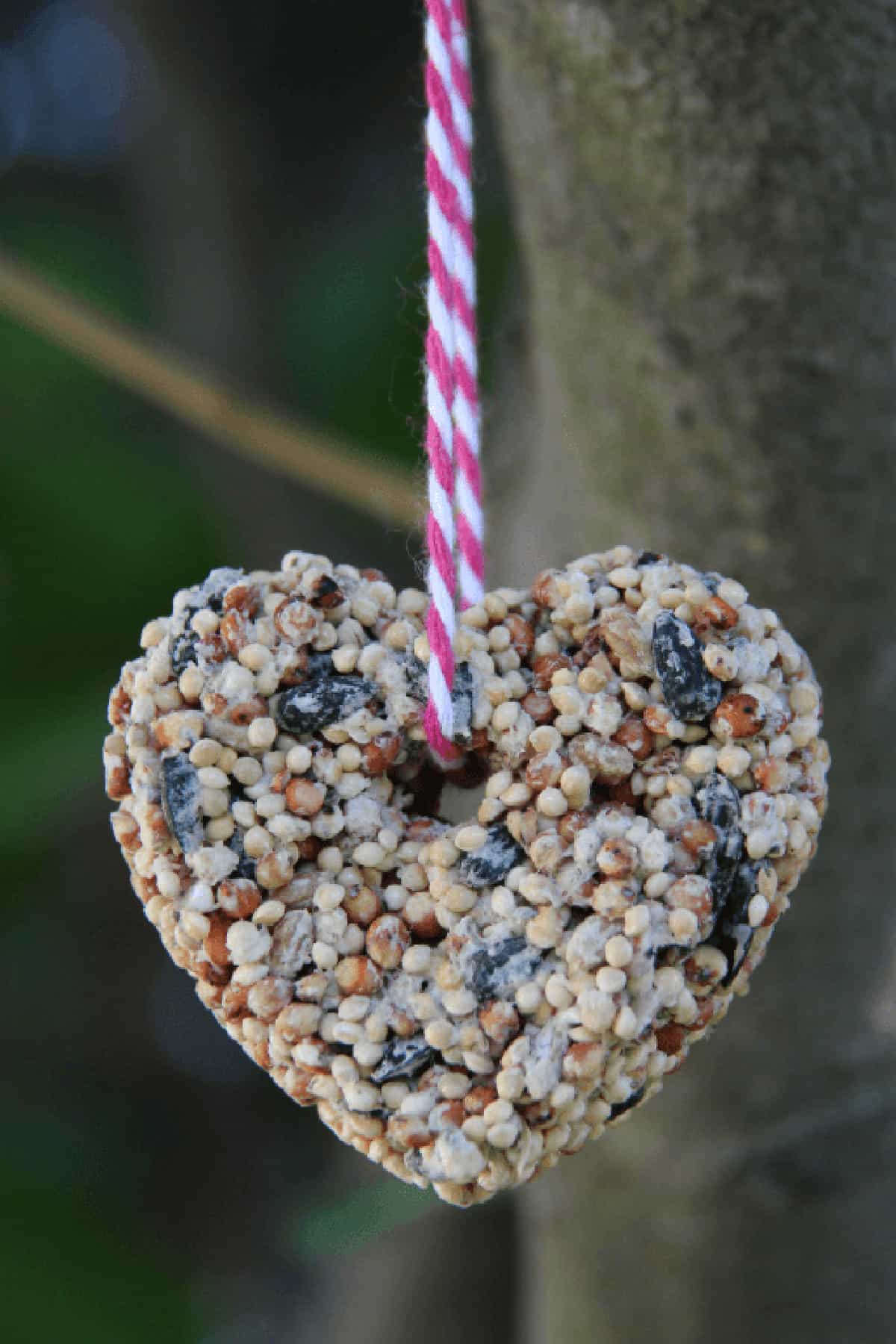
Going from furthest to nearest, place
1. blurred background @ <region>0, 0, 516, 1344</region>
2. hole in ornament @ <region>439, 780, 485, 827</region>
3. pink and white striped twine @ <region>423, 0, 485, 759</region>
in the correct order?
1. blurred background @ <region>0, 0, 516, 1344</region>
2. hole in ornament @ <region>439, 780, 485, 827</region>
3. pink and white striped twine @ <region>423, 0, 485, 759</region>

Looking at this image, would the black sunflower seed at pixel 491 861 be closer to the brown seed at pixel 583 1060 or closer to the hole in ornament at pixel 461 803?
the brown seed at pixel 583 1060

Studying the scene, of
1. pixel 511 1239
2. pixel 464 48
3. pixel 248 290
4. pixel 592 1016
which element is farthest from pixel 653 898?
pixel 511 1239

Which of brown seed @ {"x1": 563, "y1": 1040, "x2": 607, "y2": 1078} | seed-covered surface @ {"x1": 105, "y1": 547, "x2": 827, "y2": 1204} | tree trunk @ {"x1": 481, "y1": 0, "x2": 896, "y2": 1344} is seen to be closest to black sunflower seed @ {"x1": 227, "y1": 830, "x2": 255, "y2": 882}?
seed-covered surface @ {"x1": 105, "y1": 547, "x2": 827, "y2": 1204}

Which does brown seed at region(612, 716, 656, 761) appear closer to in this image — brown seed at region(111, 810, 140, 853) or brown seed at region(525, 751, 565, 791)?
brown seed at region(525, 751, 565, 791)

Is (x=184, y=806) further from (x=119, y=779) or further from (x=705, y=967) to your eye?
(x=705, y=967)

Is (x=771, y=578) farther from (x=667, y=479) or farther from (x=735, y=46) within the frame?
(x=735, y=46)

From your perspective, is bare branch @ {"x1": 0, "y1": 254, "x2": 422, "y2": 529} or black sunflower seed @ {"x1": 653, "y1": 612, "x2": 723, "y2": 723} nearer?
black sunflower seed @ {"x1": 653, "y1": 612, "x2": 723, "y2": 723}

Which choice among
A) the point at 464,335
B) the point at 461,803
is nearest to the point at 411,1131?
the point at 464,335
